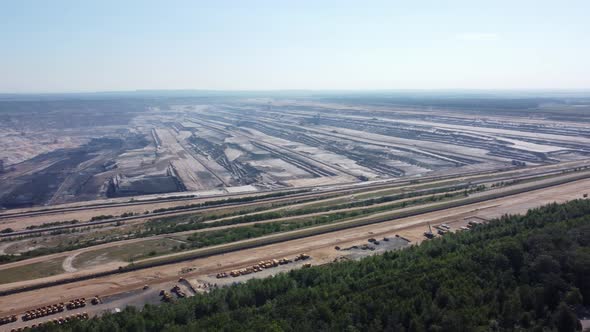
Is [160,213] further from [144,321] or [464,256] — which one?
[464,256]

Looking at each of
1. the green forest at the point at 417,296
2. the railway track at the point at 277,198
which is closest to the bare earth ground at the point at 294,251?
the green forest at the point at 417,296

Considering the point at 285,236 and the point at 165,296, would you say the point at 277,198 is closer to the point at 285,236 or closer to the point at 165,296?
the point at 285,236

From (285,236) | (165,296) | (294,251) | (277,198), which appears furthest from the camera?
(277,198)

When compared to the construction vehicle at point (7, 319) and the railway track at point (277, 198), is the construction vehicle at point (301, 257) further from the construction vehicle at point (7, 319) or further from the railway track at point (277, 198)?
the railway track at point (277, 198)

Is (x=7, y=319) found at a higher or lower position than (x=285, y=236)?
lower

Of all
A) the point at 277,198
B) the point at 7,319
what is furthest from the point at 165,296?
the point at 277,198

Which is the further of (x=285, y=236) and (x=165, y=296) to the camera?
(x=285, y=236)

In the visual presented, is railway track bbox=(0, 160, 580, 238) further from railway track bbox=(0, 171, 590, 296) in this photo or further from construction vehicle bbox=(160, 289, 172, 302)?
construction vehicle bbox=(160, 289, 172, 302)

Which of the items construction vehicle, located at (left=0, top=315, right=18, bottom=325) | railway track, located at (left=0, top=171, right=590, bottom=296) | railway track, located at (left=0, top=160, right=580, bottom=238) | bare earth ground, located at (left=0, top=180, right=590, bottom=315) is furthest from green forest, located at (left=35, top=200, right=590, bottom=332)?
railway track, located at (left=0, top=160, right=580, bottom=238)
